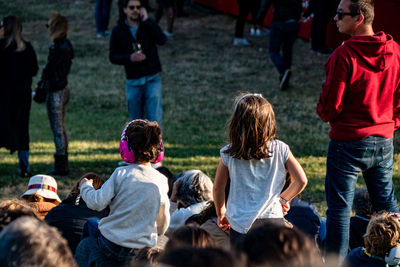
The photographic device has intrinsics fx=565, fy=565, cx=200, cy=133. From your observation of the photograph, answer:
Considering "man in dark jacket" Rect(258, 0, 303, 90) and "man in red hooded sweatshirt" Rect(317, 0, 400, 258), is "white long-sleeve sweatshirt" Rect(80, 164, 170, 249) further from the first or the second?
"man in dark jacket" Rect(258, 0, 303, 90)

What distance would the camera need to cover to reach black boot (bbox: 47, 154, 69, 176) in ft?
21.0

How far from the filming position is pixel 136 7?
600 cm

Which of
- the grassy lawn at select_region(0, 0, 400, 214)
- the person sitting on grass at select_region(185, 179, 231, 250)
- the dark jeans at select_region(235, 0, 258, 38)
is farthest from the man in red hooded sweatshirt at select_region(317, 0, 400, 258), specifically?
the dark jeans at select_region(235, 0, 258, 38)

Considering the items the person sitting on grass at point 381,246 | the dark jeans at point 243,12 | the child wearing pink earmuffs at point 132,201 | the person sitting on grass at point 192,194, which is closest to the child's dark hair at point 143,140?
the child wearing pink earmuffs at point 132,201

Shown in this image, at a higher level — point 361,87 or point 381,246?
point 361,87

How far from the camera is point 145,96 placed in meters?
6.26

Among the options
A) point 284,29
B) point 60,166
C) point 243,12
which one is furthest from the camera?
point 243,12

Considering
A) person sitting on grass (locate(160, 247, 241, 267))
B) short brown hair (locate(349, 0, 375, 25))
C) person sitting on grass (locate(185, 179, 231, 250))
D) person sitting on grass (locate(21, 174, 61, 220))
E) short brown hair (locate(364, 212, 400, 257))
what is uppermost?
short brown hair (locate(349, 0, 375, 25))

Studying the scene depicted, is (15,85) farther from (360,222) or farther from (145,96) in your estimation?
(360,222)

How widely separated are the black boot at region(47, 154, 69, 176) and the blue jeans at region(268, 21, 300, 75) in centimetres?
403

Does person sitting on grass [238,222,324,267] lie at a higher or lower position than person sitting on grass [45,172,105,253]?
higher

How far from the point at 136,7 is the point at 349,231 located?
3.44 metres

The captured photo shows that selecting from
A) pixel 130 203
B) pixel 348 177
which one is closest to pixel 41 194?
pixel 130 203

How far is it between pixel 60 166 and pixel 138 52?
1.59m
